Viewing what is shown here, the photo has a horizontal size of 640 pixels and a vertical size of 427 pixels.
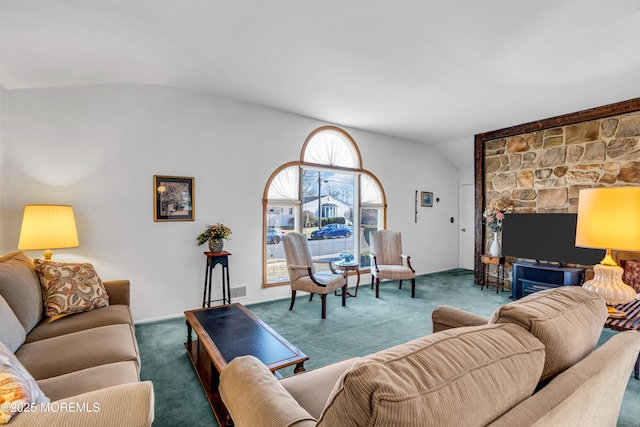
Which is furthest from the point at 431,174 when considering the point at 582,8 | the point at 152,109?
the point at 152,109

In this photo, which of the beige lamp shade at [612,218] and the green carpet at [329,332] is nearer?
the beige lamp shade at [612,218]

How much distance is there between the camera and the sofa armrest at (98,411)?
0.99 meters

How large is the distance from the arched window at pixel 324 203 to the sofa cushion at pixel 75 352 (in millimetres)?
2390

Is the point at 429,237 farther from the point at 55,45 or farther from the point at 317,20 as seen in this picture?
the point at 55,45

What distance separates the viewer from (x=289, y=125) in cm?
445

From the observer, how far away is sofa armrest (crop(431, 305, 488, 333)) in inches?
70.3

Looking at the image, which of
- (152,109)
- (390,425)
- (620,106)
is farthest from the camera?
(620,106)

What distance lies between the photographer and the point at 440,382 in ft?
2.13

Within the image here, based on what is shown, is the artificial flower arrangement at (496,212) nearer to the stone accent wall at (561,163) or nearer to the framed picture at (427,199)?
the stone accent wall at (561,163)

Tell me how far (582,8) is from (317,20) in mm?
1871

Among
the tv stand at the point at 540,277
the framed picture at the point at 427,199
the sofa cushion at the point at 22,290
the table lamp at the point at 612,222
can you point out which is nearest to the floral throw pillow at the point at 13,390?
Answer: the sofa cushion at the point at 22,290

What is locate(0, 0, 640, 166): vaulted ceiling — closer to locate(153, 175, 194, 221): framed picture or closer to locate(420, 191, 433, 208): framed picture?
locate(153, 175, 194, 221): framed picture

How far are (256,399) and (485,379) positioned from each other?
733mm

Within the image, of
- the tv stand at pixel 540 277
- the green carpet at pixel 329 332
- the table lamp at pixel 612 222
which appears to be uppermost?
the table lamp at pixel 612 222
